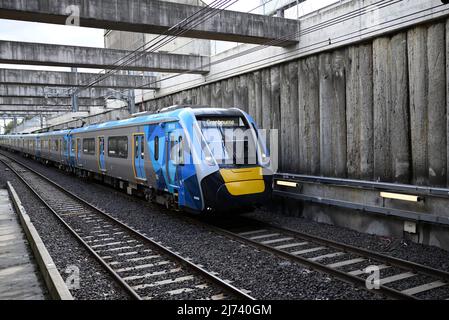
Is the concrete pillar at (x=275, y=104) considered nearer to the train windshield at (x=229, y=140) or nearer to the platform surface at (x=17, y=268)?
the train windshield at (x=229, y=140)

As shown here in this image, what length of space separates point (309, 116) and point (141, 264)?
642 cm

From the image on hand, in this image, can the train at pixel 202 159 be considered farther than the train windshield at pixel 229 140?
No

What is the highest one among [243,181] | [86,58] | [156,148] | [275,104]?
[86,58]

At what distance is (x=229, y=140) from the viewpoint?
1016cm

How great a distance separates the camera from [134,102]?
26422 millimetres

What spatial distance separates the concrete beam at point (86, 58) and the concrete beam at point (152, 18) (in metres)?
4.94

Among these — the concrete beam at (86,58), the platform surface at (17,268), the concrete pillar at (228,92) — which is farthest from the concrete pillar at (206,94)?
the platform surface at (17,268)

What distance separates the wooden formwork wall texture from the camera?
8430 millimetres

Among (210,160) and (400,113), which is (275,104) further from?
(400,113)

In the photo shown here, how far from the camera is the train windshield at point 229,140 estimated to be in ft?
32.2

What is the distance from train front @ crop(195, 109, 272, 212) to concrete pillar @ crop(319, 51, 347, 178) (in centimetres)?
177

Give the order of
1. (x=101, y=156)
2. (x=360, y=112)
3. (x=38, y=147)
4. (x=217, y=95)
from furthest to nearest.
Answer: (x=38, y=147) → (x=101, y=156) → (x=217, y=95) → (x=360, y=112)

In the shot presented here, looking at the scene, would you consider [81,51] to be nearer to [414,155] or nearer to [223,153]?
[223,153]

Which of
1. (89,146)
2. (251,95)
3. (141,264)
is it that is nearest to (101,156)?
(89,146)
